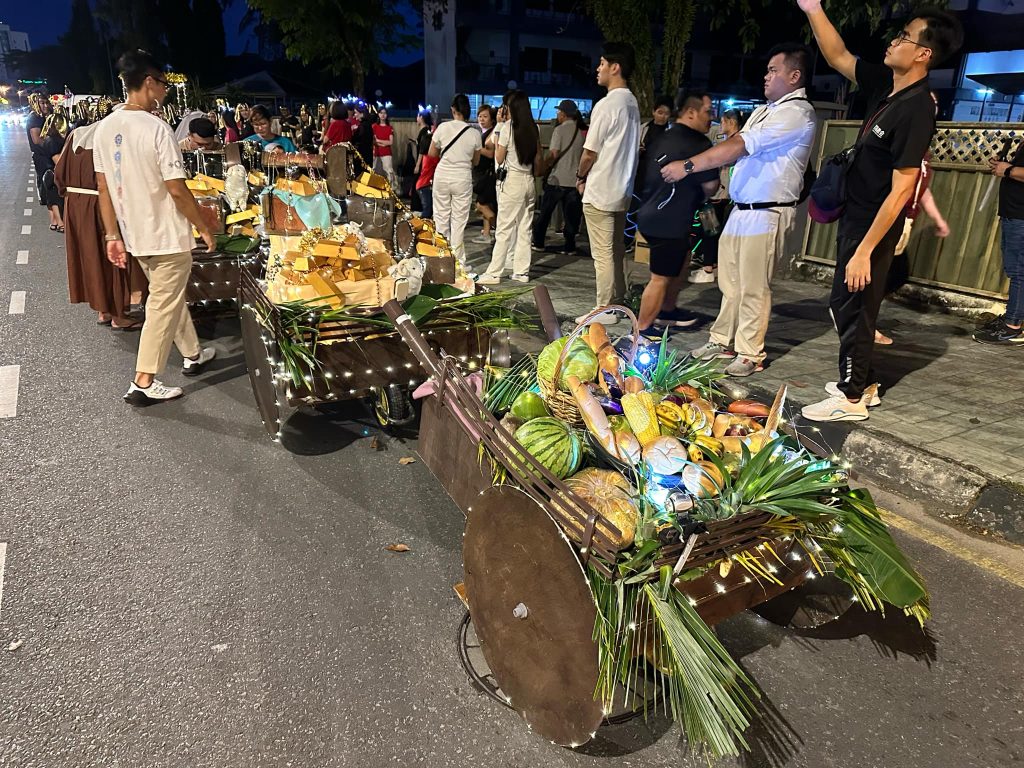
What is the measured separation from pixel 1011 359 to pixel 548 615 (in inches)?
209

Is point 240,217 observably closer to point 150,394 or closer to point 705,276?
point 150,394

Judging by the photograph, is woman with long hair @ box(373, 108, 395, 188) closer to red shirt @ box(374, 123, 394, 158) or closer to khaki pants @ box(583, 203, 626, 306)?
red shirt @ box(374, 123, 394, 158)

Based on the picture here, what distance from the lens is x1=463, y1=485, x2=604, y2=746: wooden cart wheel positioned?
1.93 meters

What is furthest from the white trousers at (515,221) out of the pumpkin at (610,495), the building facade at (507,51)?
the building facade at (507,51)

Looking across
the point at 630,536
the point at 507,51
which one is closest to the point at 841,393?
the point at 630,536

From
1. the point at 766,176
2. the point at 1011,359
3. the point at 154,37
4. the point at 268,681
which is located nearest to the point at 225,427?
the point at 268,681

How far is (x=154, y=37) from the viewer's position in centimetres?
5978

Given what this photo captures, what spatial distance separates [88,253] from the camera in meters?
5.93

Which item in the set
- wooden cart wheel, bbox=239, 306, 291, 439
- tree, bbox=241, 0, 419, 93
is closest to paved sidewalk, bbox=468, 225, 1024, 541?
wooden cart wheel, bbox=239, 306, 291, 439

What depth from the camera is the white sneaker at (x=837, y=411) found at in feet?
14.0

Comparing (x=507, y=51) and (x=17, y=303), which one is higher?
(x=507, y=51)

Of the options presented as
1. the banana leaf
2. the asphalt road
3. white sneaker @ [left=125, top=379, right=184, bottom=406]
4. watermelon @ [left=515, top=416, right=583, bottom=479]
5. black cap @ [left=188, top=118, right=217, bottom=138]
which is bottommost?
the asphalt road

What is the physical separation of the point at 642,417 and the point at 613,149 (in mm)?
4029

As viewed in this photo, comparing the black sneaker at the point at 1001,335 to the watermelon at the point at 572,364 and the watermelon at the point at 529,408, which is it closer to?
the watermelon at the point at 572,364
